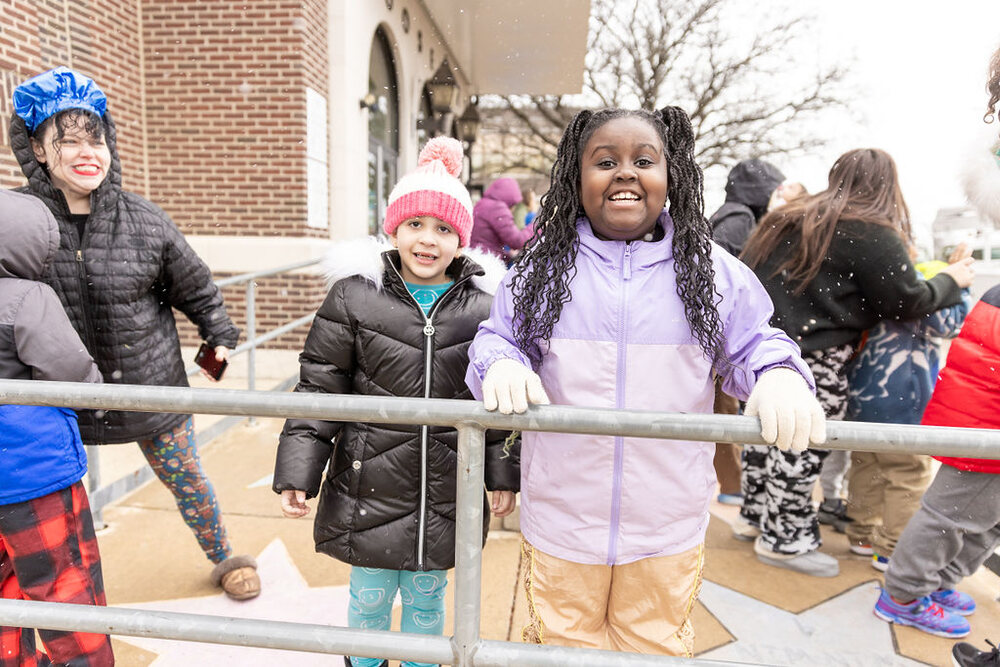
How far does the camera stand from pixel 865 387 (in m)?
3.04

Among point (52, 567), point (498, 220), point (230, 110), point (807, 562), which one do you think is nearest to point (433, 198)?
point (52, 567)

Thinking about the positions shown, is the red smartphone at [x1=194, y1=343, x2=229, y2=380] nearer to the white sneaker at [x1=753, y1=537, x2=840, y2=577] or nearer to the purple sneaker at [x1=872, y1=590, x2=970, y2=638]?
the white sneaker at [x1=753, y1=537, x2=840, y2=577]

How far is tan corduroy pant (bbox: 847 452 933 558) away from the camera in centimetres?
299

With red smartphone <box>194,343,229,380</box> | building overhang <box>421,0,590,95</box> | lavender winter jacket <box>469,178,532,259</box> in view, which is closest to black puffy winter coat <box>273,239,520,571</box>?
red smartphone <box>194,343,229,380</box>

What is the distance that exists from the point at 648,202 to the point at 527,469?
0.71m

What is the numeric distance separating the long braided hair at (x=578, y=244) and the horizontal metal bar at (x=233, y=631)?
69 cm

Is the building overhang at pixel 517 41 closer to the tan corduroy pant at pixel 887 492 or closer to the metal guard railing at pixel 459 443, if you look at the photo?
the tan corduroy pant at pixel 887 492

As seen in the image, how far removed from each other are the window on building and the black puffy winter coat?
734 cm

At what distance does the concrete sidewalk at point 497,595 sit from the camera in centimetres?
249

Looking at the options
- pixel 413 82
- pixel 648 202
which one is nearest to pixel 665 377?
pixel 648 202

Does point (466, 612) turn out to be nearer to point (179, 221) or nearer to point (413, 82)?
point (179, 221)

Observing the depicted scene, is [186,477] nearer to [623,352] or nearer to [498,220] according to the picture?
[623,352]

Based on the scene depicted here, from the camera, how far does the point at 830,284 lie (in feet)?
9.47

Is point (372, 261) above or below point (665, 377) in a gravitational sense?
above
